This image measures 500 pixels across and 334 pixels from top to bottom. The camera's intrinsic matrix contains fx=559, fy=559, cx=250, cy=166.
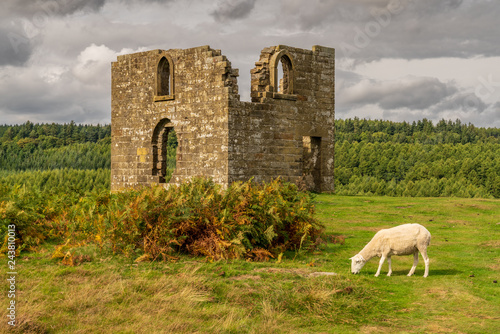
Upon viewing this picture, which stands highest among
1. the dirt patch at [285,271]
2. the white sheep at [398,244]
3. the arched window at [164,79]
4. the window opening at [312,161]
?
the arched window at [164,79]

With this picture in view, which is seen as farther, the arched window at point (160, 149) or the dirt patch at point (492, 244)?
the arched window at point (160, 149)

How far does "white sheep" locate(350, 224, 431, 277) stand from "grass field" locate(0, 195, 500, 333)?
313mm

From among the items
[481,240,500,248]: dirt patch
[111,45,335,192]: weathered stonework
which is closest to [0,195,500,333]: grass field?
[481,240,500,248]: dirt patch

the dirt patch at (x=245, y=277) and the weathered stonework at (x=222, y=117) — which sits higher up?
the weathered stonework at (x=222, y=117)

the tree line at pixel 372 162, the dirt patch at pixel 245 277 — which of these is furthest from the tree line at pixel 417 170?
the dirt patch at pixel 245 277

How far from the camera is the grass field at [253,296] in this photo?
8.29 m

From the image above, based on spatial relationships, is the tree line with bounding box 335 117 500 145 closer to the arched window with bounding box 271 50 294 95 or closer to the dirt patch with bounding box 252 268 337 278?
the arched window with bounding box 271 50 294 95

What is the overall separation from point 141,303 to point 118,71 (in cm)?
1879

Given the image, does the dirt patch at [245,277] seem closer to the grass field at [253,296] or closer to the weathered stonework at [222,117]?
the grass field at [253,296]

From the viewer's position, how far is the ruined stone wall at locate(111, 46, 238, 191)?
851 inches

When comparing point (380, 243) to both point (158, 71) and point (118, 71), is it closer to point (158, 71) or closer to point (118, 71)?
point (158, 71)

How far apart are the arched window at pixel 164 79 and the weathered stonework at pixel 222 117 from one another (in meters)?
0.04

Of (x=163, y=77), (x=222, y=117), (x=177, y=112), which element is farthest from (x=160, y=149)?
(x=222, y=117)

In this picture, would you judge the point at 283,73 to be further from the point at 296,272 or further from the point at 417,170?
the point at 417,170
